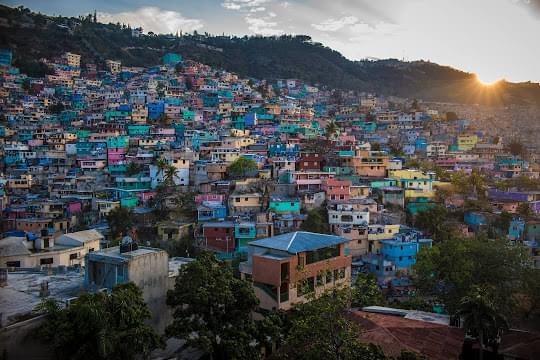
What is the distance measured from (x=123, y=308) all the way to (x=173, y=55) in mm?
67763

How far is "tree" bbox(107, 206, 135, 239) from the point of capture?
2639 cm

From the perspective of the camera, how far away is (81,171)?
35.4 metres

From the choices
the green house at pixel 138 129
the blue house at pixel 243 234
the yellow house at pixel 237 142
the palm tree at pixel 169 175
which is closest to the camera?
the blue house at pixel 243 234

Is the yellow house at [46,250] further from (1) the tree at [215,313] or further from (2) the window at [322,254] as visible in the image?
(2) the window at [322,254]

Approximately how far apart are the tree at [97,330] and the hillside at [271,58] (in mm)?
63436

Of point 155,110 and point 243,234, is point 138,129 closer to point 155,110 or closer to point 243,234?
point 155,110

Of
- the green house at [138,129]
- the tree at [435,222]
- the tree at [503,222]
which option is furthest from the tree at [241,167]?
the tree at [503,222]

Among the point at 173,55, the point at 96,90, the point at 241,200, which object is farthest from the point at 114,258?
the point at 173,55

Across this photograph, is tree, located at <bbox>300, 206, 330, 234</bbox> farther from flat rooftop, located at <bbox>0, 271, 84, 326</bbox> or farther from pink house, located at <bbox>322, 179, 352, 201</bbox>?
flat rooftop, located at <bbox>0, 271, 84, 326</bbox>

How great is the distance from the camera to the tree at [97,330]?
827 cm

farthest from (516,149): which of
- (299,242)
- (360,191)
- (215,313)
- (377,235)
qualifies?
(215,313)

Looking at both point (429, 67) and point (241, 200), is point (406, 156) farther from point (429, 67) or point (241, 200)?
point (429, 67)

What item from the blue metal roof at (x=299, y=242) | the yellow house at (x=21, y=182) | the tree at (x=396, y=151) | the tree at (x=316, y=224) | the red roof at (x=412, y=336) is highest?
the tree at (x=396, y=151)

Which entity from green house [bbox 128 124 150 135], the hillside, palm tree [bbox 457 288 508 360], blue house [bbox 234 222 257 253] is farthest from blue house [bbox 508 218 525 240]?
the hillside
